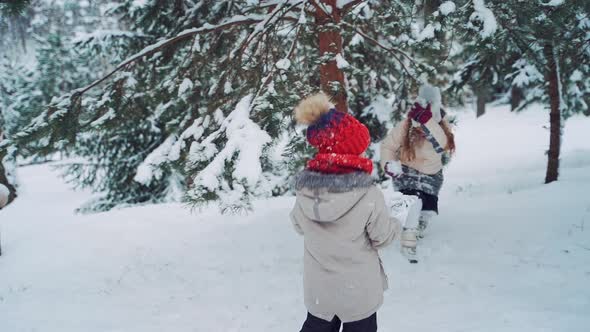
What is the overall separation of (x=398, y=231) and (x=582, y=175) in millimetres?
7259

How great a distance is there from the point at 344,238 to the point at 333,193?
32 cm

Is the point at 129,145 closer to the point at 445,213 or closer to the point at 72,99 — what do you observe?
the point at 72,99

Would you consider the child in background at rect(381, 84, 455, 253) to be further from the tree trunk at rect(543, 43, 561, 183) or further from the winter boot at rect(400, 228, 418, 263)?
the tree trunk at rect(543, 43, 561, 183)

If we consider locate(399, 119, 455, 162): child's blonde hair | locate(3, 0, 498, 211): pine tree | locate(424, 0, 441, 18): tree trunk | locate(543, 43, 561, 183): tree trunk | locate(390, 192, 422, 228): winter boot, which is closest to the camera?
locate(3, 0, 498, 211): pine tree

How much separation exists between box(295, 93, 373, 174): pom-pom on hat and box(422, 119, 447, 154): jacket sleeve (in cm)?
208

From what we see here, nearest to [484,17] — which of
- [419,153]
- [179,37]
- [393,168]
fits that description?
[419,153]

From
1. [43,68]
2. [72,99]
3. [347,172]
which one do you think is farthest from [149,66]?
[43,68]

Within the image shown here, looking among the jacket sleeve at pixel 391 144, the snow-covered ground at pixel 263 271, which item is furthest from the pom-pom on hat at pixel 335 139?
the jacket sleeve at pixel 391 144

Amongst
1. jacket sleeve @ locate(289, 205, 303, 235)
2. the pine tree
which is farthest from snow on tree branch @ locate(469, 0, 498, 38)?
jacket sleeve @ locate(289, 205, 303, 235)

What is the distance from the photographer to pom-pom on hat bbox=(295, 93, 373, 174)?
2354mm

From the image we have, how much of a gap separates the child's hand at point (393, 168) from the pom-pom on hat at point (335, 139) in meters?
1.92

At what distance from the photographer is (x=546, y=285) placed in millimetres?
3832

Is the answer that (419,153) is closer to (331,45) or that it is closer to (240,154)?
(331,45)

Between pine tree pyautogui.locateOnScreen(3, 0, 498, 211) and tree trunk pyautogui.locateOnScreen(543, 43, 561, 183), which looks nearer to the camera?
pine tree pyautogui.locateOnScreen(3, 0, 498, 211)
